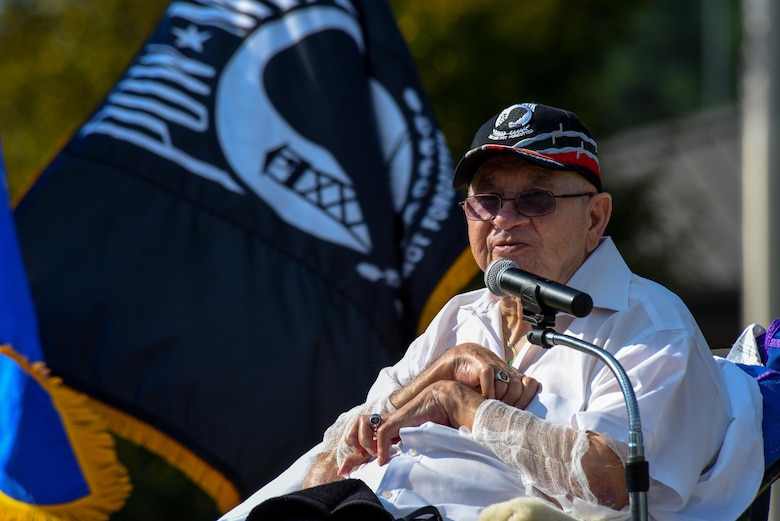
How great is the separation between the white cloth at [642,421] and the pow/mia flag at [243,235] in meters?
1.72

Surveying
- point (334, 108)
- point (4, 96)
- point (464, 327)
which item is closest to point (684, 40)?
Answer: point (4, 96)

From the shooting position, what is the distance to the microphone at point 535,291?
2.60m

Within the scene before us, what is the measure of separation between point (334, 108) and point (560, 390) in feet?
8.49

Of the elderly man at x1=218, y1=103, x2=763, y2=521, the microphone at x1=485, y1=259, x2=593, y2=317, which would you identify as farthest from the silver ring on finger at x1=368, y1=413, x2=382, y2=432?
the microphone at x1=485, y1=259, x2=593, y2=317

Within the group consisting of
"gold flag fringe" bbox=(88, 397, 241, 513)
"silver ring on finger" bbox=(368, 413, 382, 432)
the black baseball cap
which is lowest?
"gold flag fringe" bbox=(88, 397, 241, 513)

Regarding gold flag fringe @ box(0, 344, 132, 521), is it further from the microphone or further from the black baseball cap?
the microphone

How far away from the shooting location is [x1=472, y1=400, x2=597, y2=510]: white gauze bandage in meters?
2.85

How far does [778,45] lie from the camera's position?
643 cm

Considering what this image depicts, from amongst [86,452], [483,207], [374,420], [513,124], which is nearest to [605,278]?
[483,207]

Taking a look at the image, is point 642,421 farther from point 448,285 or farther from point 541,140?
point 448,285

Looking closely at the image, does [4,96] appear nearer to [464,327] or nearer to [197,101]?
[197,101]

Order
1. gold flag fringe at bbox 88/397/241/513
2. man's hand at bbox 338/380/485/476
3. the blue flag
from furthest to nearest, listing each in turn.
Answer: gold flag fringe at bbox 88/397/241/513
the blue flag
man's hand at bbox 338/380/485/476

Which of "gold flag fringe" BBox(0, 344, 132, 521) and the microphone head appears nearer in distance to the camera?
the microphone head

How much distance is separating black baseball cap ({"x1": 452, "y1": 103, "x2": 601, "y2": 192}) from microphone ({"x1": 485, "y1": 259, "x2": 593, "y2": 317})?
523 millimetres
